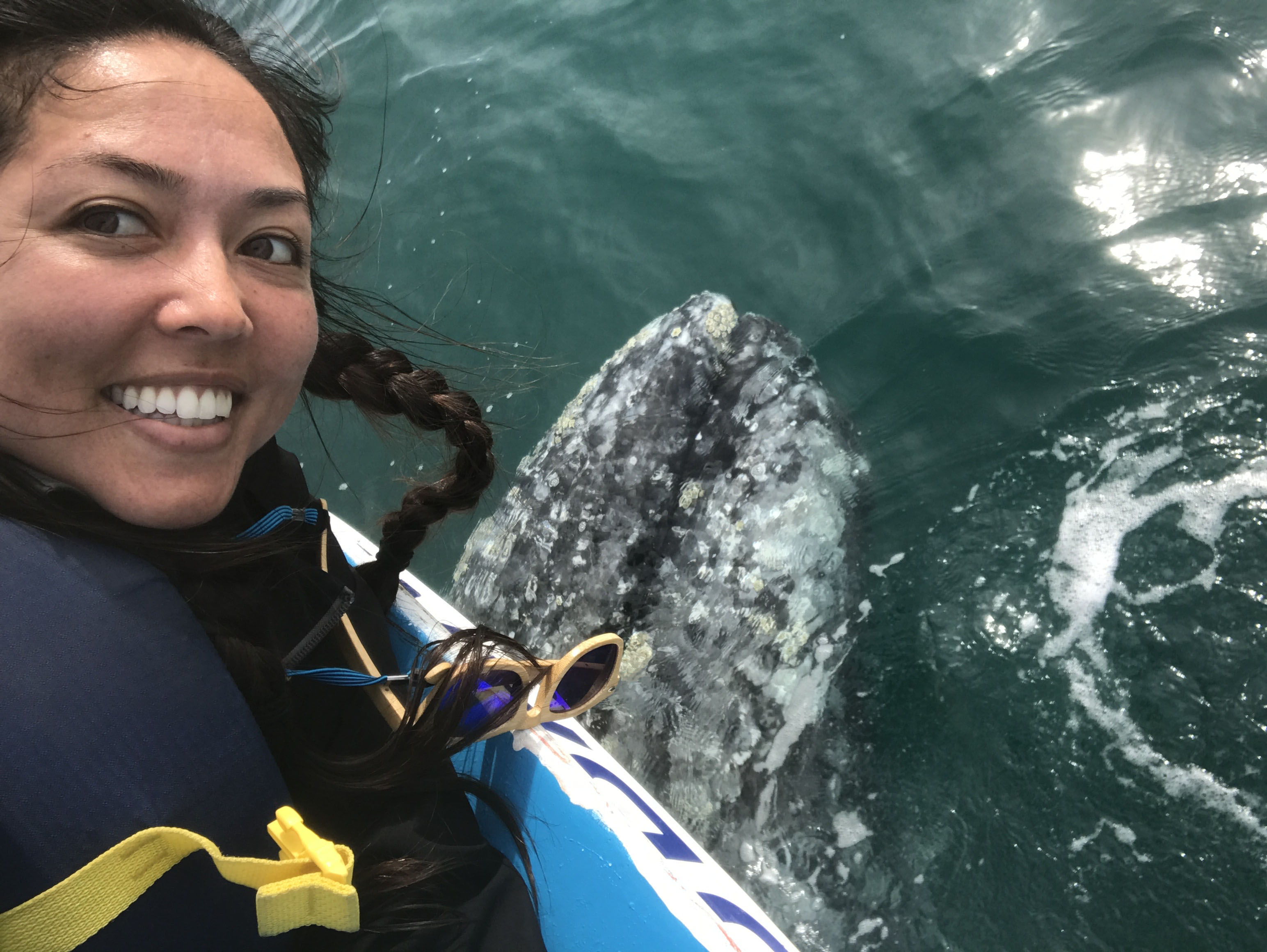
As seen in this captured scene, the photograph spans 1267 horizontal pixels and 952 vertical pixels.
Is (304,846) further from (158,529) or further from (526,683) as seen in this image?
(526,683)

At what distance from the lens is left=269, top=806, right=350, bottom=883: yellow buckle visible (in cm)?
141

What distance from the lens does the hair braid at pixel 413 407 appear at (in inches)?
93.7

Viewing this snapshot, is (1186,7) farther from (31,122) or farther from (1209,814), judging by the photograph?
(31,122)

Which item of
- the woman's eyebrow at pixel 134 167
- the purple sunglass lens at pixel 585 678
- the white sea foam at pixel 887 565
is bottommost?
the white sea foam at pixel 887 565

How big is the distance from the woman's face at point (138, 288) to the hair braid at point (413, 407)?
0.73 meters

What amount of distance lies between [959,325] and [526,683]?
3.32m

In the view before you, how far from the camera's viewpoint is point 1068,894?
296 centimetres

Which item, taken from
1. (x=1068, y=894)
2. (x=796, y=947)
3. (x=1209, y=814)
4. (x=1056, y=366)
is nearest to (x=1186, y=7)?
(x=1056, y=366)

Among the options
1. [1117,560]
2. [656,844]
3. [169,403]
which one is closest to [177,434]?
[169,403]

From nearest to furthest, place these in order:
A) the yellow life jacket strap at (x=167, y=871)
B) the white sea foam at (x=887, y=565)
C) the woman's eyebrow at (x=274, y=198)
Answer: the yellow life jacket strap at (x=167, y=871) → the woman's eyebrow at (x=274, y=198) → the white sea foam at (x=887, y=565)

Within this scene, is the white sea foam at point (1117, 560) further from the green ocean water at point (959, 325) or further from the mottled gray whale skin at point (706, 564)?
the mottled gray whale skin at point (706, 564)

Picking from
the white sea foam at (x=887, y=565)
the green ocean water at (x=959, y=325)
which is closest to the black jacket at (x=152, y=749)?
the green ocean water at (x=959, y=325)

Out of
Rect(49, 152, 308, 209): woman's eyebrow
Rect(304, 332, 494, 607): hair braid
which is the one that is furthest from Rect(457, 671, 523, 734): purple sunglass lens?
Rect(49, 152, 308, 209): woman's eyebrow

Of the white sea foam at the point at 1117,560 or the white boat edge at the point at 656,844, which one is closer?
the white boat edge at the point at 656,844
